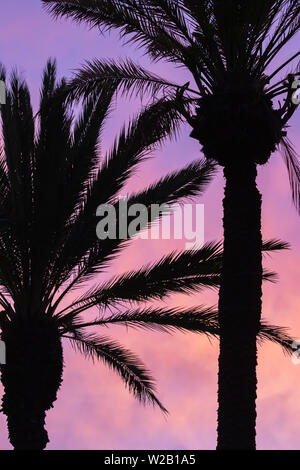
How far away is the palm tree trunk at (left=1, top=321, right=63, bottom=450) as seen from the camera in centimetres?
1423

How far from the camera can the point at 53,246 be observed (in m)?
14.1

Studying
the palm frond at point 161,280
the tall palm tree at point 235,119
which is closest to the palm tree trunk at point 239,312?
the tall palm tree at point 235,119

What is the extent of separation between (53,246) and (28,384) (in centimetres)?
238

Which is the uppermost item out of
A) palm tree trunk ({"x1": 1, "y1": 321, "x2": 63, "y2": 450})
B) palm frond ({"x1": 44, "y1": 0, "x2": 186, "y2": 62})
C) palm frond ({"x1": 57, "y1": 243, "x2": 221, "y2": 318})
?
palm frond ({"x1": 44, "y1": 0, "x2": 186, "y2": 62})

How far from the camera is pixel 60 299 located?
48.6 ft

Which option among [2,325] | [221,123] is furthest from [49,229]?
[221,123]

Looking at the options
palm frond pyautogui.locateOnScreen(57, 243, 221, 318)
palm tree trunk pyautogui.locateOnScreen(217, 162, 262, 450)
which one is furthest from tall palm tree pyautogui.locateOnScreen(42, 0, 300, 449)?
palm frond pyautogui.locateOnScreen(57, 243, 221, 318)

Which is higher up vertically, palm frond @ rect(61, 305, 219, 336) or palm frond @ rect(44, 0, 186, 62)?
palm frond @ rect(44, 0, 186, 62)

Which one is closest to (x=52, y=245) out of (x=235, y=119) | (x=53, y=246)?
(x=53, y=246)

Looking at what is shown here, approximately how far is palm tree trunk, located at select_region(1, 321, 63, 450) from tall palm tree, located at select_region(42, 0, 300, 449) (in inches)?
173

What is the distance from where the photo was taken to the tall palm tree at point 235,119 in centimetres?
1082

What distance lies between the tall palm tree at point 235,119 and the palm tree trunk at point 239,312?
0.04 ft

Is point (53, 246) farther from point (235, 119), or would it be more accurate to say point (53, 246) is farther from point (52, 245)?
point (235, 119)

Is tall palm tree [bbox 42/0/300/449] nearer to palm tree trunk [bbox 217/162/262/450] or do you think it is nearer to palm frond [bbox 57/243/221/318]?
palm tree trunk [bbox 217/162/262/450]
